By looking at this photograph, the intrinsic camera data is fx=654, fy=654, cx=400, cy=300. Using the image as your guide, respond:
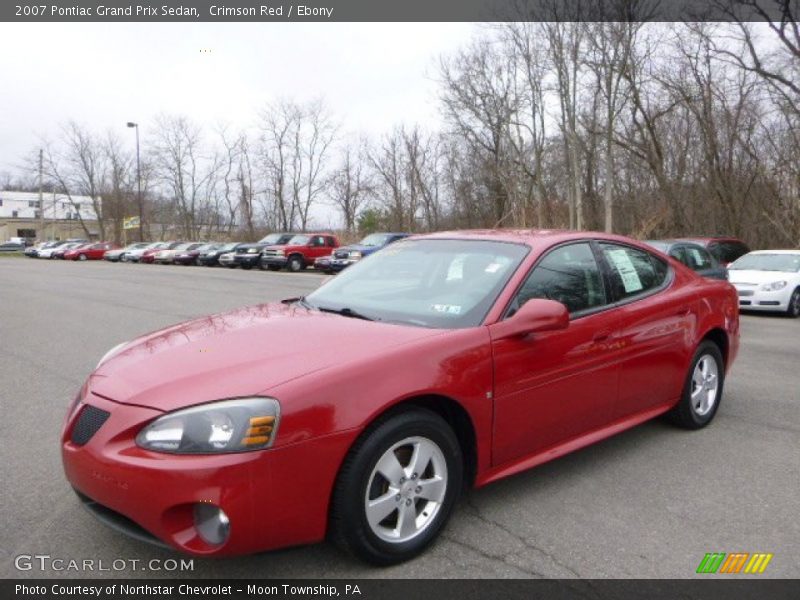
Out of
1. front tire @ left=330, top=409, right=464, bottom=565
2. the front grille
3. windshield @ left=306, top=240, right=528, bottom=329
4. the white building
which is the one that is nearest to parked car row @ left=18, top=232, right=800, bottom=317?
windshield @ left=306, top=240, right=528, bottom=329

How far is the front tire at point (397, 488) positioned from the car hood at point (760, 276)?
1208cm

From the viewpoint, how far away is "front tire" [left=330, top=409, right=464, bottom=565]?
2.73 metres

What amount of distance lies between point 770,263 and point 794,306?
140 centimetres

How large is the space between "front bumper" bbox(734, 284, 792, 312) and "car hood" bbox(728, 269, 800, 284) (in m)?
0.26

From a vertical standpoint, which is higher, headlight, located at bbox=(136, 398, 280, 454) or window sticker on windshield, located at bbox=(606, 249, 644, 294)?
window sticker on windshield, located at bbox=(606, 249, 644, 294)

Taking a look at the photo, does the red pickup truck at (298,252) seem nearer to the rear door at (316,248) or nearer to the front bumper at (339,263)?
the rear door at (316,248)

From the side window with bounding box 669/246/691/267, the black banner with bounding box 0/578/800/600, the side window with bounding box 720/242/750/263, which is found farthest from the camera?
the side window with bounding box 720/242/750/263

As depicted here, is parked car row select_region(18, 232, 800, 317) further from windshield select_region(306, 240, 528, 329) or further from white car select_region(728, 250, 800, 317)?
windshield select_region(306, 240, 528, 329)

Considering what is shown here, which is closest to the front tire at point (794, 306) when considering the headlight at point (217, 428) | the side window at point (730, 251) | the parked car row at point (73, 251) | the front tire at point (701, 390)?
the side window at point (730, 251)

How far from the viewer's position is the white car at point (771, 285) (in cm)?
1282

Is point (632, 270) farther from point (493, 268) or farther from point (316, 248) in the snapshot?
point (316, 248)

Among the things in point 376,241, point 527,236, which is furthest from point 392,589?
point 376,241

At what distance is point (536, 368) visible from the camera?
345 cm

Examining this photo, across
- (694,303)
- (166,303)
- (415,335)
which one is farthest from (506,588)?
(166,303)
